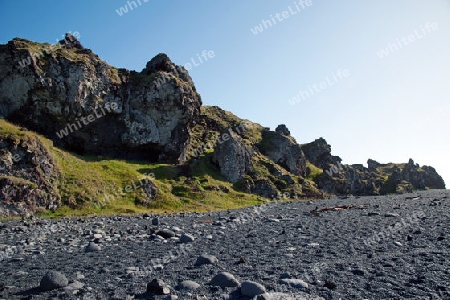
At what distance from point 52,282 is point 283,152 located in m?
65.7

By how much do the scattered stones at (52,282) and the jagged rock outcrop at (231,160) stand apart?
42.1 m

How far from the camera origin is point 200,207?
1332 inches

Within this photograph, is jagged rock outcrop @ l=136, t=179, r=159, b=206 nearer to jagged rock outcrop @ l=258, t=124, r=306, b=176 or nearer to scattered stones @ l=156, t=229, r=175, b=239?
scattered stones @ l=156, t=229, r=175, b=239

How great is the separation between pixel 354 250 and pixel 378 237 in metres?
2.44

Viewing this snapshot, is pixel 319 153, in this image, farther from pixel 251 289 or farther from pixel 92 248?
pixel 251 289

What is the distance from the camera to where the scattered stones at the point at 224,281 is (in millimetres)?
6102

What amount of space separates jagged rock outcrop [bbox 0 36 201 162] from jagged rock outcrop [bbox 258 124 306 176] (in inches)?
886

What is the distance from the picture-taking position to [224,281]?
20.3 ft

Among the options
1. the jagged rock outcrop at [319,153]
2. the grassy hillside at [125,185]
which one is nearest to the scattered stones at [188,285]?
the grassy hillside at [125,185]

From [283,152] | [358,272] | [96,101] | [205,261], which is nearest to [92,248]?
[205,261]

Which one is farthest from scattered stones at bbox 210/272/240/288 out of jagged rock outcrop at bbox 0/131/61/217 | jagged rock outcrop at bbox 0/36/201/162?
jagged rock outcrop at bbox 0/36/201/162

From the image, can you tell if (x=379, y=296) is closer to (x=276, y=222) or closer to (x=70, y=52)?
(x=276, y=222)

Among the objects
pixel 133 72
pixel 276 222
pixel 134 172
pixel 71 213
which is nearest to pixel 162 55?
pixel 133 72

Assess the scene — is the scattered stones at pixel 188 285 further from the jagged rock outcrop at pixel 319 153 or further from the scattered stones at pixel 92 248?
the jagged rock outcrop at pixel 319 153
